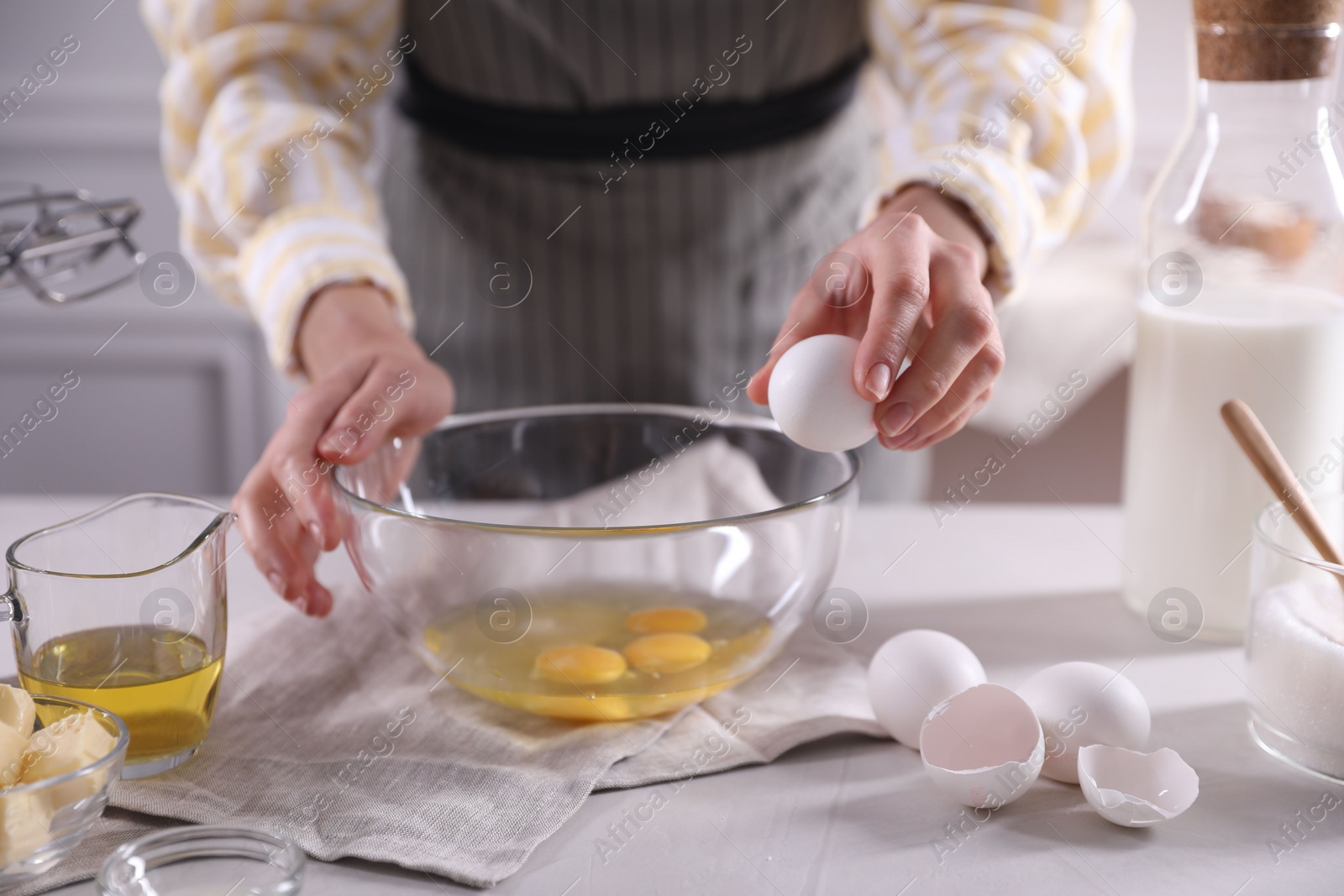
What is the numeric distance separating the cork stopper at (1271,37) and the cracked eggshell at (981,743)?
0.44m

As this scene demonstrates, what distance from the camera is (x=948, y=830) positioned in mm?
615

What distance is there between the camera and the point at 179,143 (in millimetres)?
1111

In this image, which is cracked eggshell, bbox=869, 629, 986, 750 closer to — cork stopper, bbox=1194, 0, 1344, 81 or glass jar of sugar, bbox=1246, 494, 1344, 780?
glass jar of sugar, bbox=1246, 494, 1344, 780

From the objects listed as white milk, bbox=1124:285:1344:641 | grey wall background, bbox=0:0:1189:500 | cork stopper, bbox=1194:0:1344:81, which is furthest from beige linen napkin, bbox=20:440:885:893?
grey wall background, bbox=0:0:1189:500

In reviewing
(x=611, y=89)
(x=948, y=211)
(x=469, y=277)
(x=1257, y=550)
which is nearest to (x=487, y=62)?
(x=611, y=89)

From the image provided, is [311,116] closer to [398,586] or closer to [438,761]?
[398,586]

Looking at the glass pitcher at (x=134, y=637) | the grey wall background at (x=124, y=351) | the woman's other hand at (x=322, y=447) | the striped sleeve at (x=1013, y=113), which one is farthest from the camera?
the grey wall background at (x=124, y=351)

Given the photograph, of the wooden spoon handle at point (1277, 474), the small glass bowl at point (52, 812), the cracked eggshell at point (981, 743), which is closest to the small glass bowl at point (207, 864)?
the small glass bowl at point (52, 812)

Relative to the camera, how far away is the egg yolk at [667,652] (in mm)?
708

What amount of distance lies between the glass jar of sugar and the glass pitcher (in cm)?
60

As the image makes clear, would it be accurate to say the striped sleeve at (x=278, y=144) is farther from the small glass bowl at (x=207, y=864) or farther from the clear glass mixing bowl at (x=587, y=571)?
the small glass bowl at (x=207, y=864)

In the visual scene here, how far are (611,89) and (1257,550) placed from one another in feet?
2.40

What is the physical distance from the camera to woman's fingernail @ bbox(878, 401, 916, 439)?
2.09 feet

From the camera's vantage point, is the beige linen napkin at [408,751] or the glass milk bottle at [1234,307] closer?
the beige linen napkin at [408,751]
